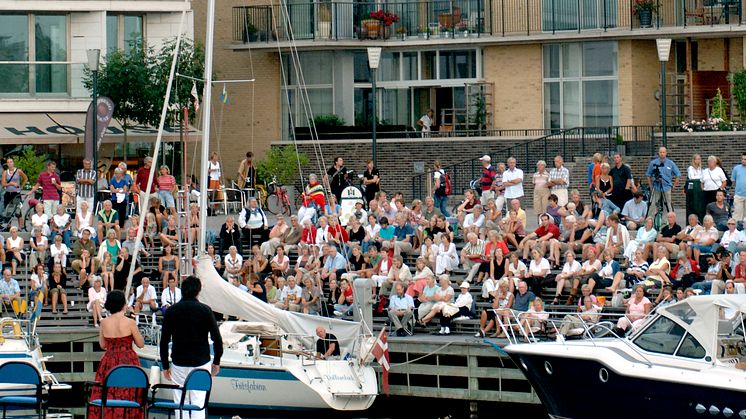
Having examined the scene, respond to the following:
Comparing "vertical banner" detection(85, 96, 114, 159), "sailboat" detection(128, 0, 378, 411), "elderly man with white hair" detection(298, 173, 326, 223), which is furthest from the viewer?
"vertical banner" detection(85, 96, 114, 159)

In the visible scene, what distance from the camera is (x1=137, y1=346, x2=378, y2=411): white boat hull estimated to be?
2656 cm

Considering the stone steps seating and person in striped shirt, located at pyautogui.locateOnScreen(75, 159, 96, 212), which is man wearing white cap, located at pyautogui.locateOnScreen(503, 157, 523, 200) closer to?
the stone steps seating

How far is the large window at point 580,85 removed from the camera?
149 feet

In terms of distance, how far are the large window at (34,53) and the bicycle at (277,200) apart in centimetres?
748

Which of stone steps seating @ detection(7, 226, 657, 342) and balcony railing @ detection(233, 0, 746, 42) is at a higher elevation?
balcony railing @ detection(233, 0, 746, 42)

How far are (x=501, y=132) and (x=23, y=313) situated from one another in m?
18.9

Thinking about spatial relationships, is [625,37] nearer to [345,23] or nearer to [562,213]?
[345,23]

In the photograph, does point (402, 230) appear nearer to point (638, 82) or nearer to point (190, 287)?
point (190, 287)

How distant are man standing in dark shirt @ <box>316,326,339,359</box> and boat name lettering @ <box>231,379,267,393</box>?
1.10m

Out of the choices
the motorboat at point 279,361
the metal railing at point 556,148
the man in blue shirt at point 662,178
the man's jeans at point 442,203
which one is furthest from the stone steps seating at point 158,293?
the metal railing at point 556,148

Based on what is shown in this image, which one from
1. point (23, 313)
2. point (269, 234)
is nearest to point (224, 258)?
point (269, 234)

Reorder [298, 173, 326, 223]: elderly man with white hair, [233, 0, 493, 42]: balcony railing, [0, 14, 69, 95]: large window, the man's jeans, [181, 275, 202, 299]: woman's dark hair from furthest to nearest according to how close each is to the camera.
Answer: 1. [233, 0, 493, 42]: balcony railing
2. [0, 14, 69, 95]: large window
3. the man's jeans
4. [298, 173, 326, 223]: elderly man with white hair
5. [181, 275, 202, 299]: woman's dark hair

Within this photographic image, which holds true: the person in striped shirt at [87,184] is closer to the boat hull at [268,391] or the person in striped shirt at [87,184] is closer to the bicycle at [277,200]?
the bicycle at [277,200]

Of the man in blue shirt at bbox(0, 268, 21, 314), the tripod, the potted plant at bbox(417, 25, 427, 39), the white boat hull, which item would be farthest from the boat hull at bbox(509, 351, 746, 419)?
the potted plant at bbox(417, 25, 427, 39)
